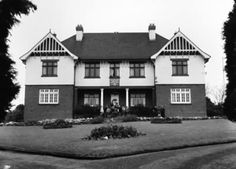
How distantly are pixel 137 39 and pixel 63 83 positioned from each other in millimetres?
10783

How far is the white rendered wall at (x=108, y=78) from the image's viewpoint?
35.3 meters

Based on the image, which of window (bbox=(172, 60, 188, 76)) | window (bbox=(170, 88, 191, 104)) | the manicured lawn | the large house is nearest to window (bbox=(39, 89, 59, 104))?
the large house

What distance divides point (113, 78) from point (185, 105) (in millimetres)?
8121

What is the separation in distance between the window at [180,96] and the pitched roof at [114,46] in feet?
15.7

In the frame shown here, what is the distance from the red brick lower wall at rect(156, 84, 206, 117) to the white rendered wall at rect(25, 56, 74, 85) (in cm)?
948

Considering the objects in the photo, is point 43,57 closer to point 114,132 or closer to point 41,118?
point 41,118

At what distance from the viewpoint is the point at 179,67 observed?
3478 cm

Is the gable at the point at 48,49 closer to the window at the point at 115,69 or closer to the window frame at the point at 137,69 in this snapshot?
the window at the point at 115,69

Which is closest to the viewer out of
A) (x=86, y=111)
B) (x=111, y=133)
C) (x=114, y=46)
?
(x=111, y=133)

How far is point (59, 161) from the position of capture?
40.7 feet

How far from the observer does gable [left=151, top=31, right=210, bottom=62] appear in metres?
34.4

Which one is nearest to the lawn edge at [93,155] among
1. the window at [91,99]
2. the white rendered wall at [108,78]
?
the white rendered wall at [108,78]

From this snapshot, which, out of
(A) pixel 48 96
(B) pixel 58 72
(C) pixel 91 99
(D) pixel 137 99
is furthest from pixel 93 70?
(D) pixel 137 99

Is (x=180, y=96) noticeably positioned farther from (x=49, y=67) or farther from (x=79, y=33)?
(x=79, y=33)
